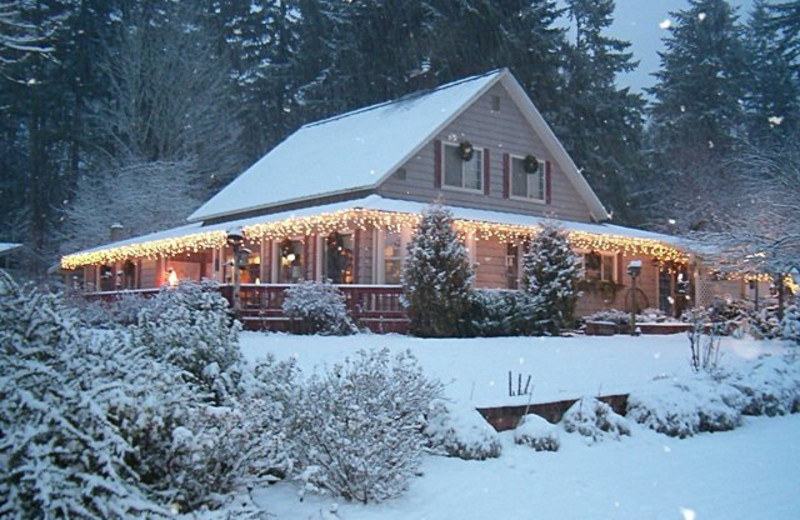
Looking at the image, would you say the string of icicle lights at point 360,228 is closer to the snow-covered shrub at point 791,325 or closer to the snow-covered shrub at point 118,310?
the snow-covered shrub at point 118,310

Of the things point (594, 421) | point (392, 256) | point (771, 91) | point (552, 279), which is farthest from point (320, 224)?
point (771, 91)

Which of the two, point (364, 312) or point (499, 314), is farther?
point (364, 312)

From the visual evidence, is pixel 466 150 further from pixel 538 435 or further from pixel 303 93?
pixel 303 93

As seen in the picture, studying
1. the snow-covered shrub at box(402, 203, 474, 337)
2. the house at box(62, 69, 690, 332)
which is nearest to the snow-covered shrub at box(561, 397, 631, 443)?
the snow-covered shrub at box(402, 203, 474, 337)

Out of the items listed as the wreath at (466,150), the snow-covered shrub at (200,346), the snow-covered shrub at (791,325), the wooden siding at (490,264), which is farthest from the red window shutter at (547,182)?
the snow-covered shrub at (200,346)

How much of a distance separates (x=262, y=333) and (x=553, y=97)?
929 inches

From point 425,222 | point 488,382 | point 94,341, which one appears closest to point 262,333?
point 425,222

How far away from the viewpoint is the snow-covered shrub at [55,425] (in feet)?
13.6

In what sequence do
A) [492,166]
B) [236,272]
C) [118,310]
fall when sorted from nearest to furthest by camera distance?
[236,272], [118,310], [492,166]

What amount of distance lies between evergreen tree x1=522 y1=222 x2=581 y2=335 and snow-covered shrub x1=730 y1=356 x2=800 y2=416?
519 cm

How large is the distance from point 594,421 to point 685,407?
145cm

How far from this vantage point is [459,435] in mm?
7621

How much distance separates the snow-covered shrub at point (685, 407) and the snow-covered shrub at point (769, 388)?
17.7 inches

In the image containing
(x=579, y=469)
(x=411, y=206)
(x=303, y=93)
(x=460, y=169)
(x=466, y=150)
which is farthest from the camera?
(x=303, y=93)
